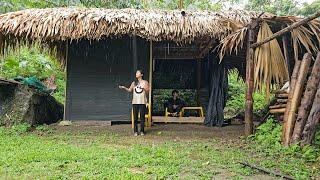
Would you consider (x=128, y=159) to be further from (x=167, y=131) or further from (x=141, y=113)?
(x=167, y=131)

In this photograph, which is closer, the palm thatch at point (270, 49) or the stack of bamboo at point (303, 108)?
the stack of bamboo at point (303, 108)

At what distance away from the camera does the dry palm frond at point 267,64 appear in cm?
714

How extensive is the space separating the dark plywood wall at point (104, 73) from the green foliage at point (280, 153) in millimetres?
3700

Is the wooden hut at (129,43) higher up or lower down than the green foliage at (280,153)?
higher up

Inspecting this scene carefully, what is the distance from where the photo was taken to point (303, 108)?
6.14 meters

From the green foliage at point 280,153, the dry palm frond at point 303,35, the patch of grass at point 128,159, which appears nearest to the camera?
the patch of grass at point 128,159

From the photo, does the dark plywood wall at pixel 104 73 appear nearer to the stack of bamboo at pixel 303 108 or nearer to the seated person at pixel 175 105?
the seated person at pixel 175 105

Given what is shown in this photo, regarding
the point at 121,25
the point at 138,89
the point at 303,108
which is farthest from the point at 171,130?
the point at 303,108

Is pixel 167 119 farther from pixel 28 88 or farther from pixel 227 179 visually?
pixel 227 179

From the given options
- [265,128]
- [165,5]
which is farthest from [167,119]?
[165,5]

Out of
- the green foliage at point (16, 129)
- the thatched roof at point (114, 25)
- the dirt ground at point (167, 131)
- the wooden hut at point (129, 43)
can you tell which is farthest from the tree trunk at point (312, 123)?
the green foliage at point (16, 129)

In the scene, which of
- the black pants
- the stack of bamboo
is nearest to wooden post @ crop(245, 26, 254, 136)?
the stack of bamboo

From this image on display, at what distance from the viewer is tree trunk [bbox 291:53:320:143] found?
6.10 meters

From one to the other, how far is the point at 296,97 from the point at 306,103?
0.26m
